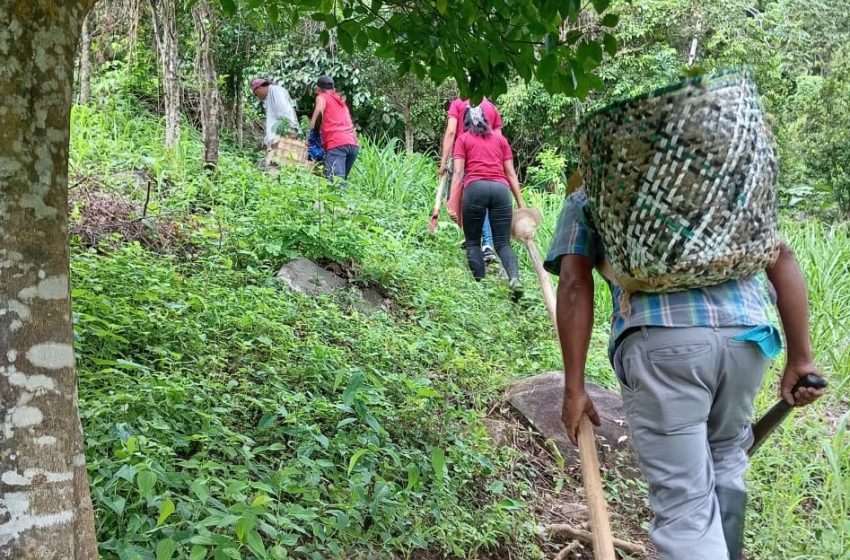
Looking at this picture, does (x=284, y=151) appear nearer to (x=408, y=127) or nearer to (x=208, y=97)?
(x=208, y=97)

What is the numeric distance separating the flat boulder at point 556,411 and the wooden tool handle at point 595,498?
5.54 feet

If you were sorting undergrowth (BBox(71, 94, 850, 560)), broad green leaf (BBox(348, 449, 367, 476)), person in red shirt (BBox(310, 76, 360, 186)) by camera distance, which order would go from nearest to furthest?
1. undergrowth (BBox(71, 94, 850, 560))
2. broad green leaf (BBox(348, 449, 367, 476))
3. person in red shirt (BBox(310, 76, 360, 186))

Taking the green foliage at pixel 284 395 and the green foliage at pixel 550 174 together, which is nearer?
the green foliage at pixel 284 395

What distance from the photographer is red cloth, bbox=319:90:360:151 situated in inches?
313

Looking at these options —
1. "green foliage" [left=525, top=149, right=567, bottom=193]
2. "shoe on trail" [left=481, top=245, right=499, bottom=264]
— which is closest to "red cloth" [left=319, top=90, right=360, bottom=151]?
"shoe on trail" [left=481, top=245, right=499, bottom=264]

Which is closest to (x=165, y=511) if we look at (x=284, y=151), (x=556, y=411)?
(x=556, y=411)

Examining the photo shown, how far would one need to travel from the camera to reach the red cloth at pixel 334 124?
313 inches

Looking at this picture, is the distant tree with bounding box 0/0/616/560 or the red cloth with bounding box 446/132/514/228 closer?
the distant tree with bounding box 0/0/616/560

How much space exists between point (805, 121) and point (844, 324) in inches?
357

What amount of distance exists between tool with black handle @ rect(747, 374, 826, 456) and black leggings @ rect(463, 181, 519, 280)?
3.88 meters

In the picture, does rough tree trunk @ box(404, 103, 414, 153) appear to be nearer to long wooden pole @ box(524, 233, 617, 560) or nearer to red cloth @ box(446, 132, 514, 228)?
red cloth @ box(446, 132, 514, 228)

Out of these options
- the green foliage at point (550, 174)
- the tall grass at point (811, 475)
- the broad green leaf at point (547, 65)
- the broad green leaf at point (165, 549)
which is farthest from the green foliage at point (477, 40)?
the green foliage at point (550, 174)

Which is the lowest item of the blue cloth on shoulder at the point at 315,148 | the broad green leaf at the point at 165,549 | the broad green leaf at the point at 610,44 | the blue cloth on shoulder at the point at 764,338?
the broad green leaf at the point at 165,549

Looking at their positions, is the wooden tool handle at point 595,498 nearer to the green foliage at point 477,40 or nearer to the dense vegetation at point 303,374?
the dense vegetation at point 303,374
